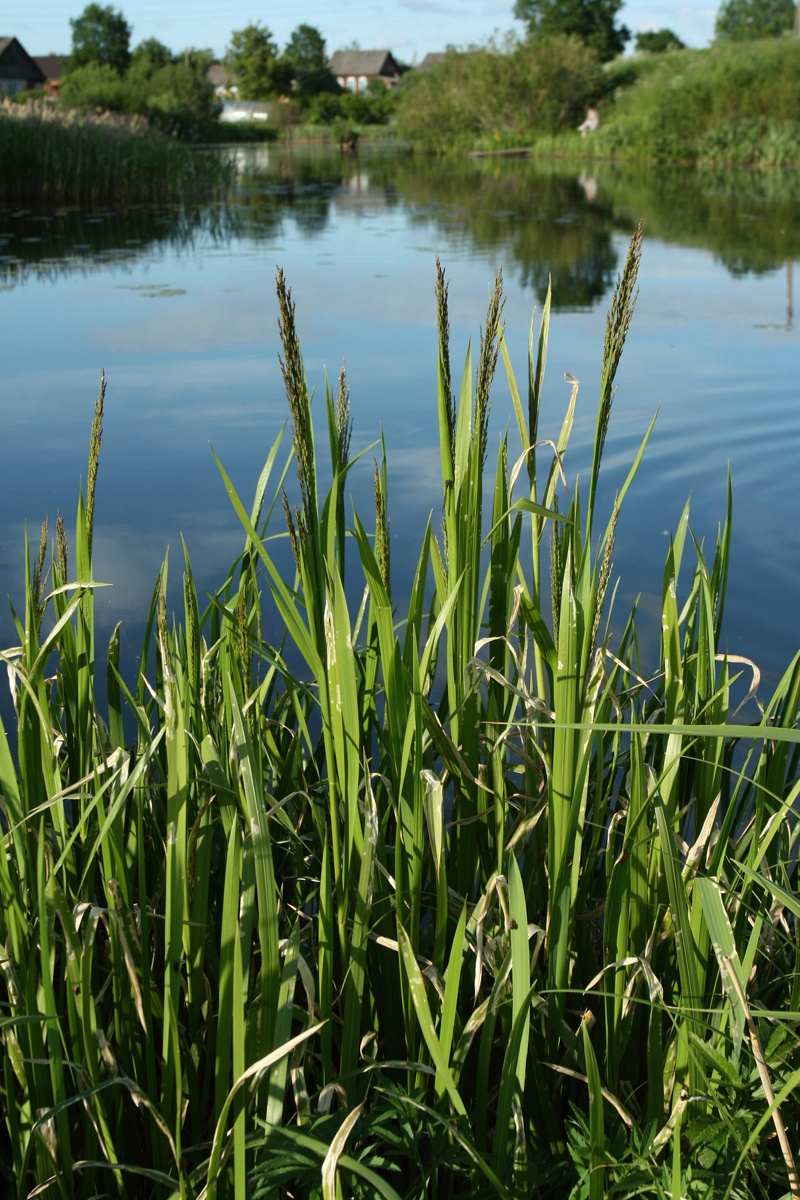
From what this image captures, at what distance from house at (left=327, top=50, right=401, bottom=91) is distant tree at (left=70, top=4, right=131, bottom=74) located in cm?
3264

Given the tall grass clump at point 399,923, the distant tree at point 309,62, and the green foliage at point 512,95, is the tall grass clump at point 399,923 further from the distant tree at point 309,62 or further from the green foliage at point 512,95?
the distant tree at point 309,62

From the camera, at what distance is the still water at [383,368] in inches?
138

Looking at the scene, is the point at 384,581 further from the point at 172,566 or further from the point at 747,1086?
the point at 172,566

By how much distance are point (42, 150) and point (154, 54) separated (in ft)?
A: 118

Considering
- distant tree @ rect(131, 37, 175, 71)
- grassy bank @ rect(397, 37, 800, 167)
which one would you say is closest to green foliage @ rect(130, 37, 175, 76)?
distant tree @ rect(131, 37, 175, 71)

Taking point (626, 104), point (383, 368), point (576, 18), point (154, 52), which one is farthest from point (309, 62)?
point (383, 368)

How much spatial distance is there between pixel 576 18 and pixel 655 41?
71.4 feet

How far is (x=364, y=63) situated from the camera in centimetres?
7675

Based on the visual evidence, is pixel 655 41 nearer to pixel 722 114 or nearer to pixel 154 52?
pixel 154 52

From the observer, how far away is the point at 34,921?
95cm

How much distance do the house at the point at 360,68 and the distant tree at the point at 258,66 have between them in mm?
25741

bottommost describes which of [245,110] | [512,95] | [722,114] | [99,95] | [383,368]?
[383,368]

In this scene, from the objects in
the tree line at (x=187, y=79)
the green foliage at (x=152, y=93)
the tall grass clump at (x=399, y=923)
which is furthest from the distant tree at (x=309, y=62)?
the tall grass clump at (x=399, y=923)

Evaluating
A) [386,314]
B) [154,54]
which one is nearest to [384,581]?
[386,314]
